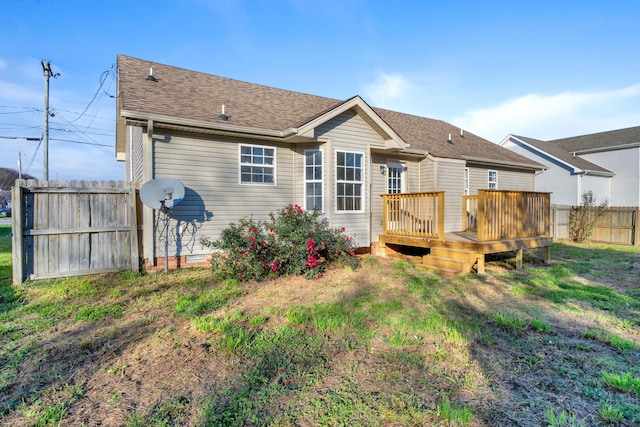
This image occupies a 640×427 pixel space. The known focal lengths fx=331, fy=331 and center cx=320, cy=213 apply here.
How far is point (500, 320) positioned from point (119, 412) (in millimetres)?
4445

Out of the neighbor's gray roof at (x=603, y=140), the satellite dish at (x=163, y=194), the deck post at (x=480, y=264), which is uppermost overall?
the neighbor's gray roof at (x=603, y=140)

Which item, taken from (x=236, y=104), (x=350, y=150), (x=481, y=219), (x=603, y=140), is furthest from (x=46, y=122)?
(x=603, y=140)

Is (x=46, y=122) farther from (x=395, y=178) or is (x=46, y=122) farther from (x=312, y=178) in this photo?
(x=395, y=178)

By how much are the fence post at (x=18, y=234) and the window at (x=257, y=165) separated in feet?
13.6

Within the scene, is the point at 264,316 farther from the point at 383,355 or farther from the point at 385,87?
the point at 385,87

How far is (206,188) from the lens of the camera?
770 cm

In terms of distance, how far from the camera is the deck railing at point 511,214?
7.58m

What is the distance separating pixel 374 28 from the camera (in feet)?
39.4

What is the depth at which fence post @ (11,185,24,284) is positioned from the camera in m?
5.95

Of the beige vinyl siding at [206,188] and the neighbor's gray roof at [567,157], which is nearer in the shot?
the beige vinyl siding at [206,188]

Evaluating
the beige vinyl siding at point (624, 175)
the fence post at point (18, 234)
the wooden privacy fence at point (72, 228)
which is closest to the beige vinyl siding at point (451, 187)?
the wooden privacy fence at point (72, 228)

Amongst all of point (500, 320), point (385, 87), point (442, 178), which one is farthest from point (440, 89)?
point (500, 320)

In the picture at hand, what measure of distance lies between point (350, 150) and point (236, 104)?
337 centimetres

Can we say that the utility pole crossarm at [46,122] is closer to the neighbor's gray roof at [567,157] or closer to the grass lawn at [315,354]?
the grass lawn at [315,354]
